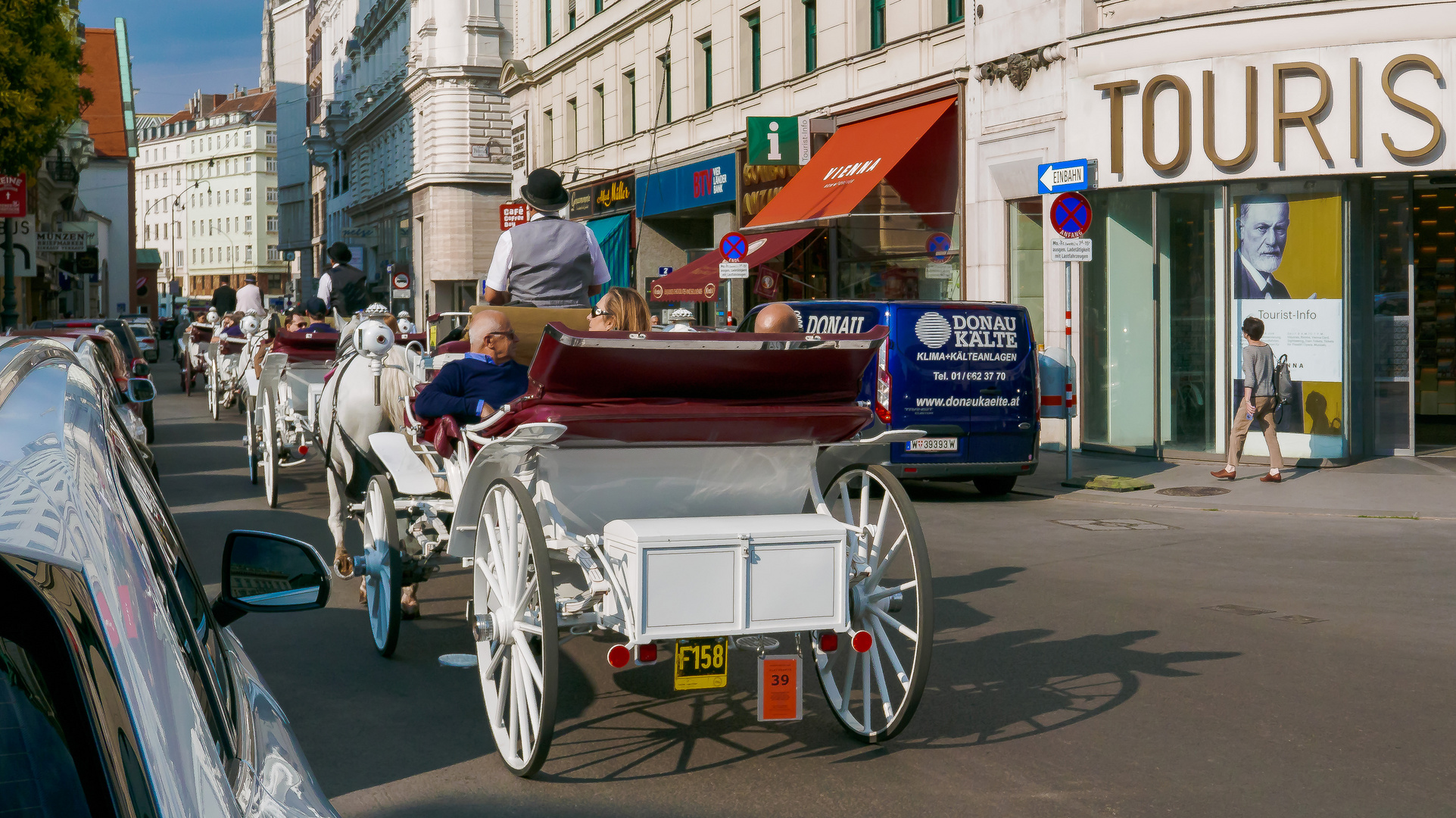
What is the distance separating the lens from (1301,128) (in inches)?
640

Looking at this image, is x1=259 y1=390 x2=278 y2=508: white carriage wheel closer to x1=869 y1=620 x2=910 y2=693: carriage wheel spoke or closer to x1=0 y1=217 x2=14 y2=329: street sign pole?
x1=869 y1=620 x2=910 y2=693: carriage wheel spoke

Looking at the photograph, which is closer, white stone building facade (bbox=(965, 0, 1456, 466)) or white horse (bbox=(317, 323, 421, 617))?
white horse (bbox=(317, 323, 421, 617))

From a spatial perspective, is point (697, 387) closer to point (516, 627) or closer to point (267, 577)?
point (516, 627)

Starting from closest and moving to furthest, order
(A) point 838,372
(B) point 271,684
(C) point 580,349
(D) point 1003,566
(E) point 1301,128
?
(C) point 580,349
(A) point 838,372
(B) point 271,684
(D) point 1003,566
(E) point 1301,128

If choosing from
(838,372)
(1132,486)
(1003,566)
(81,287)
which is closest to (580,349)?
(838,372)

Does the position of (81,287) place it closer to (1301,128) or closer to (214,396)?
(214,396)

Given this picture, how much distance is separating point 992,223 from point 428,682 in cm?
1556

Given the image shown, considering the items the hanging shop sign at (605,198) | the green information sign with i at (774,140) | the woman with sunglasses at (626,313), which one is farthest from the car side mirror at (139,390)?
the hanging shop sign at (605,198)

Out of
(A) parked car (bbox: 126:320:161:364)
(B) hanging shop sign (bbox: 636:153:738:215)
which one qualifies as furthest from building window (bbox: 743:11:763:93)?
(A) parked car (bbox: 126:320:161:364)

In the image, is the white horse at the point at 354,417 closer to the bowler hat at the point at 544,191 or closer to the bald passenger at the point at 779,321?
the bowler hat at the point at 544,191

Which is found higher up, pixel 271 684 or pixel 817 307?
pixel 817 307

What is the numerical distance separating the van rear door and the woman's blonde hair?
6947 millimetres

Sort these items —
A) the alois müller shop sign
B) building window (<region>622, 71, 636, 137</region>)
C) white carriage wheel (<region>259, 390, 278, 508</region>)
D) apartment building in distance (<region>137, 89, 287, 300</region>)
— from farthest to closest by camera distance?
apartment building in distance (<region>137, 89, 287, 300</region>)
building window (<region>622, 71, 636, 137</region>)
the alois müller shop sign
white carriage wheel (<region>259, 390, 278, 508</region>)

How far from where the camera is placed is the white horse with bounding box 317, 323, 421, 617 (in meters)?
8.21
